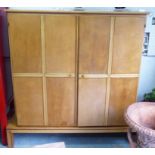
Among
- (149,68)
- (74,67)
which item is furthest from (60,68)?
(149,68)

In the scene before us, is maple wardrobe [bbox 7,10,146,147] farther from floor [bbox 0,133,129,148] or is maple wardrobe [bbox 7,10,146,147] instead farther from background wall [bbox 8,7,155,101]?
background wall [bbox 8,7,155,101]

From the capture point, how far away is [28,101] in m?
Result: 2.31

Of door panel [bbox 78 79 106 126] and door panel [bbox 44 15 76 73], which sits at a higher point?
door panel [bbox 44 15 76 73]

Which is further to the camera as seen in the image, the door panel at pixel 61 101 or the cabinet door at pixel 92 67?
the door panel at pixel 61 101

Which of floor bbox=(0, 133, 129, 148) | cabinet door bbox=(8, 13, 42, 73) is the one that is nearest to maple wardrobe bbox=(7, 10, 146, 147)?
cabinet door bbox=(8, 13, 42, 73)

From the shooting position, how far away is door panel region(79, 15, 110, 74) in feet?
6.73

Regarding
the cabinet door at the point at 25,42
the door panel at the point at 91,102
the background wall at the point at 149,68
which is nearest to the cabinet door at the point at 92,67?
→ the door panel at the point at 91,102

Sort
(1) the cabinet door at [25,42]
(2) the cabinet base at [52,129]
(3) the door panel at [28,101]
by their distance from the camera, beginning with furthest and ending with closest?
(2) the cabinet base at [52,129] < (3) the door panel at [28,101] < (1) the cabinet door at [25,42]

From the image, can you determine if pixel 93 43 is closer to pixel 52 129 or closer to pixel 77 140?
pixel 52 129

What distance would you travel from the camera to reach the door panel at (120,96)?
2260 millimetres

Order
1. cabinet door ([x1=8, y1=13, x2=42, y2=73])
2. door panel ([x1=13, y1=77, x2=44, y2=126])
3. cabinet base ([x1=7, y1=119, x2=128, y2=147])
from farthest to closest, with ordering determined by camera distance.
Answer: cabinet base ([x1=7, y1=119, x2=128, y2=147]), door panel ([x1=13, y1=77, x2=44, y2=126]), cabinet door ([x1=8, y1=13, x2=42, y2=73])

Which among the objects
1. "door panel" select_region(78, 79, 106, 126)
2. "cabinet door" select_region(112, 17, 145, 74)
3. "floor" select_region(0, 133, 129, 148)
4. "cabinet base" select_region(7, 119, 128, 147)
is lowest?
"floor" select_region(0, 133, 129, 148)

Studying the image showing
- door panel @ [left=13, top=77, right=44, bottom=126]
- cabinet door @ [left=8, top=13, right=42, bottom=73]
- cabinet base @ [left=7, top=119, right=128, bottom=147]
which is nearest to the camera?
cabinet door @ [left=8, top=13, right=42, bottom=73]

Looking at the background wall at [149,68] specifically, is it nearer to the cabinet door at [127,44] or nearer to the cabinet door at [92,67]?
the cabinet door at [127,44]
